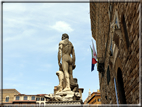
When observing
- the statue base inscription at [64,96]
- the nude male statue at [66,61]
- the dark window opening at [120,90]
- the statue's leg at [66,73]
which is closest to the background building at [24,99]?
the dark window opening at [120,90]

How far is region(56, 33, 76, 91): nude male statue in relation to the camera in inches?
277

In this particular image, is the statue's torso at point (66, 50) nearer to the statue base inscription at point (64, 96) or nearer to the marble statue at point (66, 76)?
the marble statue at point (66, 76)

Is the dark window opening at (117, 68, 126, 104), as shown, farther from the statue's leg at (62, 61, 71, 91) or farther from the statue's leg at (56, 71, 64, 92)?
the statue's leg at (56, 71, 64, 92)

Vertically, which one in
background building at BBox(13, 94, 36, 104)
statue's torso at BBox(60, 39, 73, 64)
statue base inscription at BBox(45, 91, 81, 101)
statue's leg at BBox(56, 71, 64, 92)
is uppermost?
statue's torso at BBox(60, 39, 73, 64)

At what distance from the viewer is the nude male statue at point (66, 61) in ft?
23.1

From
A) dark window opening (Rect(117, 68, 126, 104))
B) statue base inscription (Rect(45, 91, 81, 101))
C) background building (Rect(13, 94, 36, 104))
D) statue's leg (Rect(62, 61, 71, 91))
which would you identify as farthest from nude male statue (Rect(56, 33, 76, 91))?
background building (Rect(13, 94, 36, 104))

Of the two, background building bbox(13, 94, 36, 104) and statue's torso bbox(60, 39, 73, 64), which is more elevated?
statue's torso bbox(60, 39, 73, 64)

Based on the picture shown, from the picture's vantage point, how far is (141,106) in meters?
4.11

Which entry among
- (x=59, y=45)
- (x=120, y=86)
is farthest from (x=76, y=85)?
(x=120, y=86)

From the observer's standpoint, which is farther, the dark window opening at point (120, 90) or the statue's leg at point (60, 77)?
the dark window opening at point (120, 90)

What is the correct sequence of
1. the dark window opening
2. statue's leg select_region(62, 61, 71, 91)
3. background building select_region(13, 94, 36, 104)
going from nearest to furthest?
statue's leg select_region(62, 61, 71, 91) < the dark window opening < background building select_region(13, 94, 36, 104)

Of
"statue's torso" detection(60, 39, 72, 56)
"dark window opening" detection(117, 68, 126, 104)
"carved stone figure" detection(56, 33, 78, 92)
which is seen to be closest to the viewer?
"carved stone figure" detection(56, 33, 78, 92)

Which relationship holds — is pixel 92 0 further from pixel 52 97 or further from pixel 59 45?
pixel 52 97

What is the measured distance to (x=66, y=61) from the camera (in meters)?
7.32
